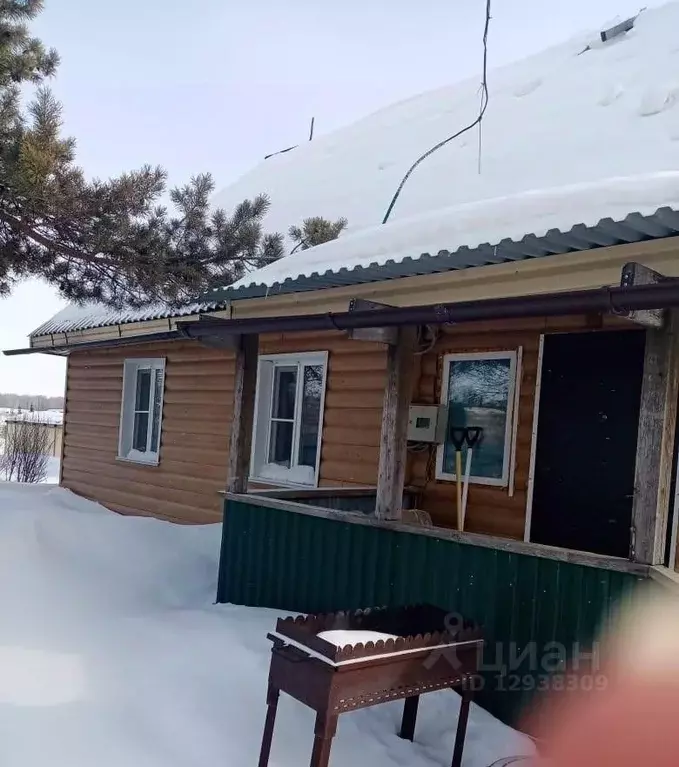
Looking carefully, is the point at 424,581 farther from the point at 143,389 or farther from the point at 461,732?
the point at 143,389

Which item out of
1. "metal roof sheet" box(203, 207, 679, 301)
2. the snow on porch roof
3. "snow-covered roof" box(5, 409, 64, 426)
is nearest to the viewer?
"metal roof sheet" box(203, 207, 679, 301)

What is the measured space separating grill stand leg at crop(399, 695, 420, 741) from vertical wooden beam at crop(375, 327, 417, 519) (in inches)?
48.9

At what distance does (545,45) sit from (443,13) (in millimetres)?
5077

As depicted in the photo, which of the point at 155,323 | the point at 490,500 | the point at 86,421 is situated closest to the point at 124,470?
the point at 86,421

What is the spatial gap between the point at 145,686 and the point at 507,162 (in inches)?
267

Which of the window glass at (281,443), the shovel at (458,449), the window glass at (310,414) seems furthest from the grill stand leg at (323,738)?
the window glass at (281,443)

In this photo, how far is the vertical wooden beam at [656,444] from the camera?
338 centimetres

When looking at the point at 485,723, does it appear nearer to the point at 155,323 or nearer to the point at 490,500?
the point at 490,500

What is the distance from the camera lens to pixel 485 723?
3.76m

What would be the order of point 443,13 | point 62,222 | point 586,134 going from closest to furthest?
point 62,222, point 586,134, point 443,13

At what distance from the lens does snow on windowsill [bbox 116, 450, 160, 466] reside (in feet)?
30.2

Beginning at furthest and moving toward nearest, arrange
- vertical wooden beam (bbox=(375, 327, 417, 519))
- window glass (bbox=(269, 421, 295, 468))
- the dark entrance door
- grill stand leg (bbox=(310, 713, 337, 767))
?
window glass (bbox=(269, 421, 295, 468)), the dark entrance door, vertical wooden beam (bbox=(375, 327, 417, 519)), grill stand leg (bbox=(310, 713, 337, 767))

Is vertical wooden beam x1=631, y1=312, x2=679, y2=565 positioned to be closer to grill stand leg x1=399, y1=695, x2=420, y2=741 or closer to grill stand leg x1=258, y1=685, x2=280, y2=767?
grill stand leg x1=399, y1=695, x2=420, y2=741

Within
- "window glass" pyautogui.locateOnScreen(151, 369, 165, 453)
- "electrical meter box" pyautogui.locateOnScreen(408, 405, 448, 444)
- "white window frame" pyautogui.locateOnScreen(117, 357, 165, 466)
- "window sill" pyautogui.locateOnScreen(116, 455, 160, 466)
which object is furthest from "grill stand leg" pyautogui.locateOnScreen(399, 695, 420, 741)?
"white window frame" pyautogui.locateOnScreen(117, 357, 165, 466)
